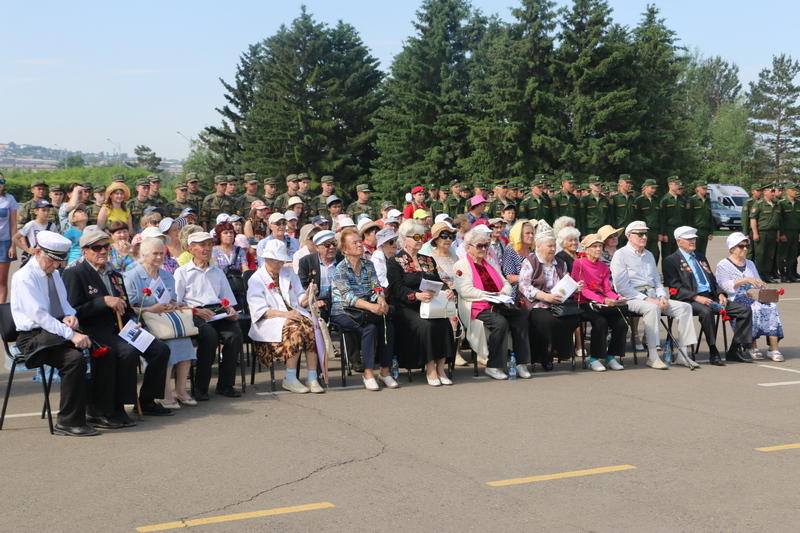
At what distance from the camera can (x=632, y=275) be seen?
1127 centimetres


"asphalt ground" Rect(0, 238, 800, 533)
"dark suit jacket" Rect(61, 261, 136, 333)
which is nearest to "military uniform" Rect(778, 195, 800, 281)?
"asphalt ground" Rect(0, 238, 800, 533)

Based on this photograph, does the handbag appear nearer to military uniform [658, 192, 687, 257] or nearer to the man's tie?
the man's tie

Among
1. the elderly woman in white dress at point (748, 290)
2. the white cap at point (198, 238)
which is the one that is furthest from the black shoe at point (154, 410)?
the elderly woman in white dress at point (748, 290)

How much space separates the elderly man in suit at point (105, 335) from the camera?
7.91 metres

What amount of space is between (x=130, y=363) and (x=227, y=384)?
1311 mm

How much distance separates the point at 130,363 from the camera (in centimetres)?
807

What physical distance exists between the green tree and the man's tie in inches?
1750

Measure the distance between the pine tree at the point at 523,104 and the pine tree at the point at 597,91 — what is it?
34.1 inches

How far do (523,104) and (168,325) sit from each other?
42.1 metres

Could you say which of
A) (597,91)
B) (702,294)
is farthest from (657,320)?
(597,91)

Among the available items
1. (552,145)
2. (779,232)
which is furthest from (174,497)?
(552,145)

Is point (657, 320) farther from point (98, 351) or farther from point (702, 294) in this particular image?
point (98, 351)

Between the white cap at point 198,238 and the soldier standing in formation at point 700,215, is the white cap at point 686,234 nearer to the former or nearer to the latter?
the white cap at point 198,238

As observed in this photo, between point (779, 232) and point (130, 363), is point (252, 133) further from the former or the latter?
point (130, 363)
